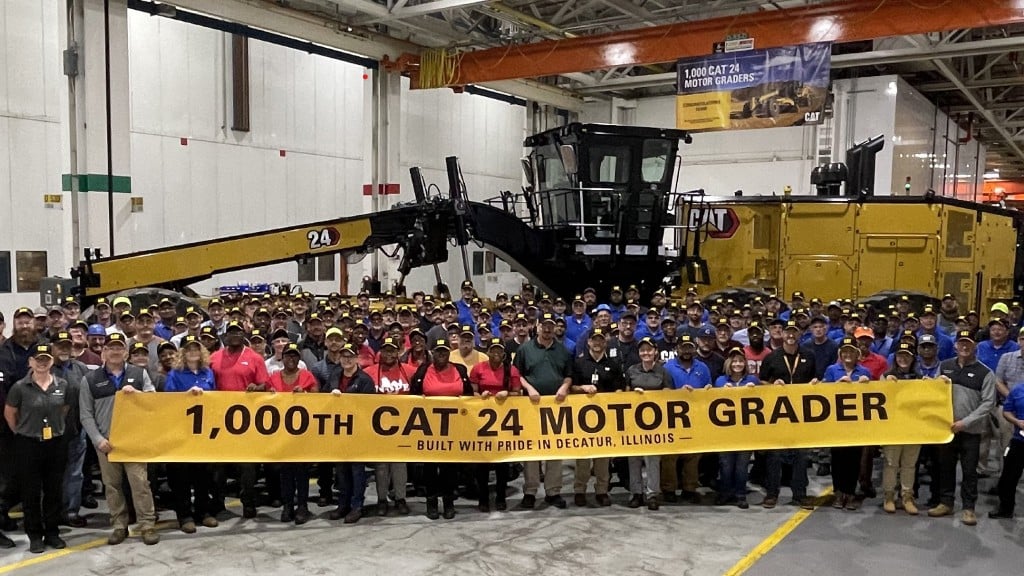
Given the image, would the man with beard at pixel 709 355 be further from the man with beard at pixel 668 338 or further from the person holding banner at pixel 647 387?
the man with beard at pixel 668 338

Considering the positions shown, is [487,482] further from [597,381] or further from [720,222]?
[720,222]

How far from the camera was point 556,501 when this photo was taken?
829cm

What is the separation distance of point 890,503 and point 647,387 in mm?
2797

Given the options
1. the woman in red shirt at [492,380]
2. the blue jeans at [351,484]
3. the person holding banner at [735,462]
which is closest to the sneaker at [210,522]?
the blue jeans at [351,484]

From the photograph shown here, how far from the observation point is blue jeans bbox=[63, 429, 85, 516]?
24.5 feet

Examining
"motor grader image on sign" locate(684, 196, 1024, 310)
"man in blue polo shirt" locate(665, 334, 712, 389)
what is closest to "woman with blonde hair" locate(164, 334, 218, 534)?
"man in blue polo shirt" locate(665, 334, 712, 389)

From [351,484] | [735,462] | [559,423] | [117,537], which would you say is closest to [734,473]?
[735,462]

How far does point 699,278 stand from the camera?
15.7 metres

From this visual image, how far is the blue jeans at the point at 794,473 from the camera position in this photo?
27.2 feet

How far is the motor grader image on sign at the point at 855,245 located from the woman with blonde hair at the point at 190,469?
9.83 meters

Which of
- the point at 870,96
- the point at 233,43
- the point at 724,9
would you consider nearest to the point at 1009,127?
the point at 870,96

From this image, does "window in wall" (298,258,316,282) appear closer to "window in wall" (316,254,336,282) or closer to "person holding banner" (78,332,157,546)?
"window in wall" (316,254,336,282)

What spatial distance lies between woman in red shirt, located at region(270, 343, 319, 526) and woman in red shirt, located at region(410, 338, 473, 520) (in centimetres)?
108

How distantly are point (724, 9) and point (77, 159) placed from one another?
15.4 m
